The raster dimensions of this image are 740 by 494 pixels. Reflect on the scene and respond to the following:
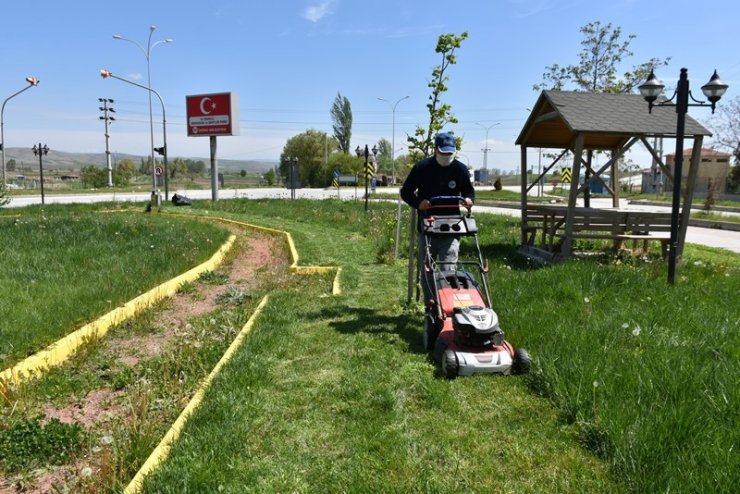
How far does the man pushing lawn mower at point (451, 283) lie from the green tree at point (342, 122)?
272 ft

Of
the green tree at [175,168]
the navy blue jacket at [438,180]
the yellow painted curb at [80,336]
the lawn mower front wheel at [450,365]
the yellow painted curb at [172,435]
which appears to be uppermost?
the green tree at [175,168]

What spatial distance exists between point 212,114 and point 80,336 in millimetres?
25846

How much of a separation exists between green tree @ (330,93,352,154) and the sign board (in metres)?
58.6

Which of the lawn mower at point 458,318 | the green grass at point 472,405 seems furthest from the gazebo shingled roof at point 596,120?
the lawn mower at point 458,318

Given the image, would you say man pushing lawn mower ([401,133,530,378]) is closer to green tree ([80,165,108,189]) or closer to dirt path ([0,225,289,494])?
dirt path ([0,225,289,494])

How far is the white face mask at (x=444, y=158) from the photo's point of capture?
5172 millimetres

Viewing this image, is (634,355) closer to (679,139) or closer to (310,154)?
(679,139)

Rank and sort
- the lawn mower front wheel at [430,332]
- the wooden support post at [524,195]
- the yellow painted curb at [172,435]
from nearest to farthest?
the yellow painted curb at [172,435]
the lawn mower front wheel at [430,332]
the wooden support post at [524,195]

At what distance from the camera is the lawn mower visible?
411 centimetres

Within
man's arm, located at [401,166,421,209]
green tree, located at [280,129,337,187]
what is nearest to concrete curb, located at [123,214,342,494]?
man's arm, located at [401,166,421,209]

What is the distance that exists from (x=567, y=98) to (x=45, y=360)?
30.7 ft

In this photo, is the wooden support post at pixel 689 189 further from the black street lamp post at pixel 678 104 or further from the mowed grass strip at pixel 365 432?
the mowed grass strip at pixel 365 432

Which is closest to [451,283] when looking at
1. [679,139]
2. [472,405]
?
[472,405]

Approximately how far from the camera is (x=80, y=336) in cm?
497
